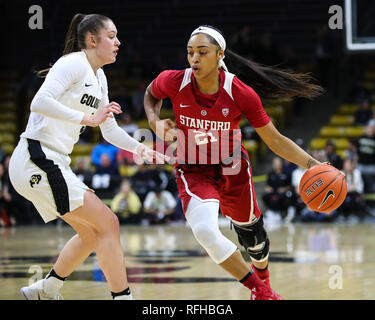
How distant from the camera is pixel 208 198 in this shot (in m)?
4.89

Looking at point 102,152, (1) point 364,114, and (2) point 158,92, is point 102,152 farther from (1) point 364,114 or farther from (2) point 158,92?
(2) point 158,92

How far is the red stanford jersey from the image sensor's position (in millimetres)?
4941

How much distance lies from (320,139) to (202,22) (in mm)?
5554

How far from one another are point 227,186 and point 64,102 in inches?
54.4

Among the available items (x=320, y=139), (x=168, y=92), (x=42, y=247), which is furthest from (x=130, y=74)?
(x=168, y=92)

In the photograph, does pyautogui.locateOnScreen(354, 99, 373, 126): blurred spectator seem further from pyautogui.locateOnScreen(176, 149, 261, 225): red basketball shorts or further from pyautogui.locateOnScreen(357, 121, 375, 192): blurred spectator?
pyautogui.locateOnScreen(176, 149, 261, 225): red basketball shorts

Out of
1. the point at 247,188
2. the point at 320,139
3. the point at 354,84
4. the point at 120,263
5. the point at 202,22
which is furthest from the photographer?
the point at 202,22

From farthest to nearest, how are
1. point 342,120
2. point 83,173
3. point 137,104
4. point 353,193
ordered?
point 137,104, point 342,120, point 83,173, point 353,193

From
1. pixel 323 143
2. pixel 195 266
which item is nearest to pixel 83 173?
pixel 323 143

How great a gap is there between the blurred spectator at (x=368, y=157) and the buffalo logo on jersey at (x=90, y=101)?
9.56m

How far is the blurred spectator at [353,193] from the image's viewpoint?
42.6ft

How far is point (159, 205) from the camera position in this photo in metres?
13.4

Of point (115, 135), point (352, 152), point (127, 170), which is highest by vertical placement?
point (115, 135)

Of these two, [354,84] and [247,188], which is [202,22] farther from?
[247,188]
